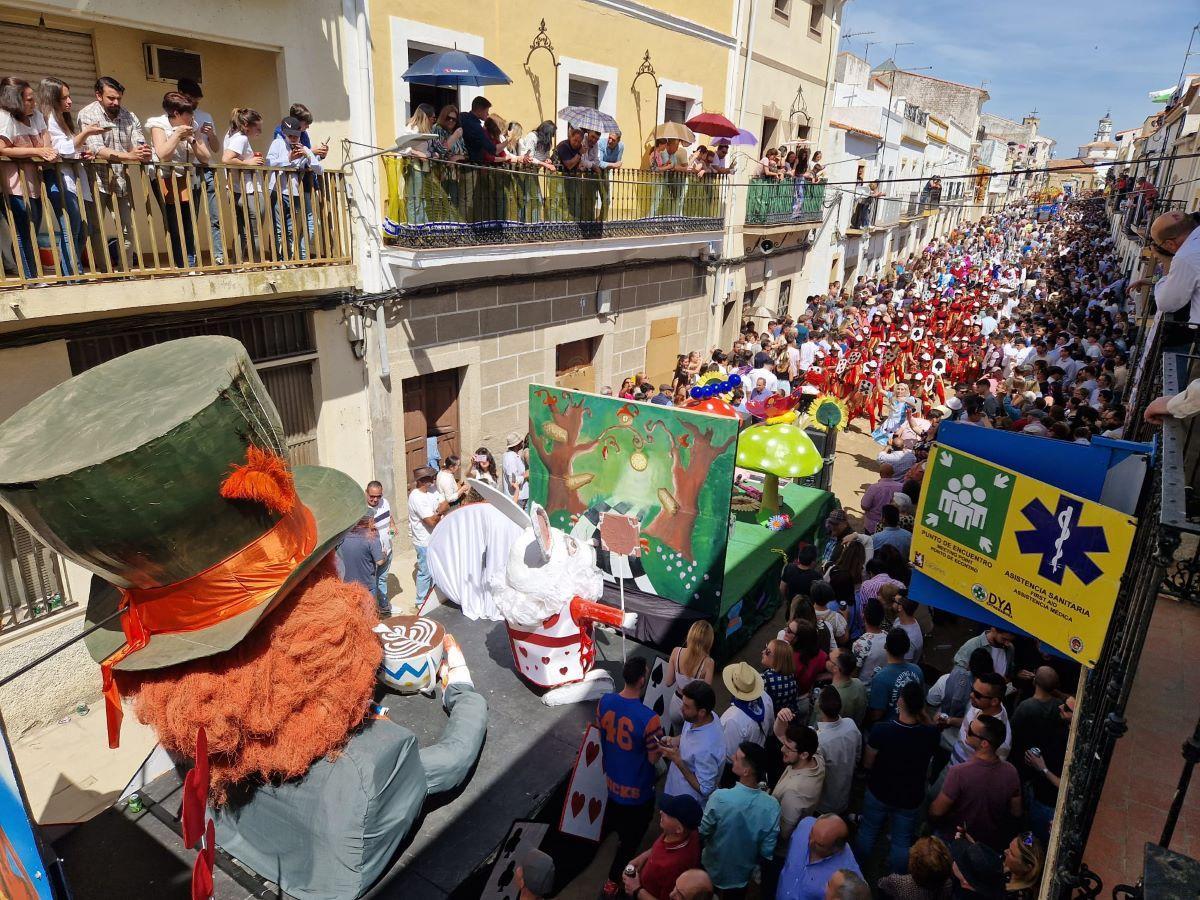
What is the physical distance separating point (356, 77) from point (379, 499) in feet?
14.3

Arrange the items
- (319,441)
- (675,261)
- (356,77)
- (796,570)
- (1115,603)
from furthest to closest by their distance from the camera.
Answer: (675,261), (319,441), (356,77), (796,570), (1115,603)

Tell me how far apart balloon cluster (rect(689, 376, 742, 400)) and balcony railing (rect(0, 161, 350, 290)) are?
4911 millimetres

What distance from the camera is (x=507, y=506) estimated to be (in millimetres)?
4875

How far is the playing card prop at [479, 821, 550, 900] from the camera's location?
339 centimetres

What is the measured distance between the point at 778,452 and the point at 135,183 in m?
6.38

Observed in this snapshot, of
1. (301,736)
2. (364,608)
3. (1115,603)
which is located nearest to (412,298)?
(364,608)

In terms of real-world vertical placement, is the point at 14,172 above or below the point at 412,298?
above

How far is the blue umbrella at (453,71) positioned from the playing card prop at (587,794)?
6.32 meters

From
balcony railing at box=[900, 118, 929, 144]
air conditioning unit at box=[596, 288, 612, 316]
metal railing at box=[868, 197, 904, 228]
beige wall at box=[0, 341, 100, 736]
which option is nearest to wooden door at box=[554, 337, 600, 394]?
air conditioning unit at box=[596, 288, 612, 316]

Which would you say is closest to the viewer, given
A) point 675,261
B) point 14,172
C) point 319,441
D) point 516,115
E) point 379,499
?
point 14,172

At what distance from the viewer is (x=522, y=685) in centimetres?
468

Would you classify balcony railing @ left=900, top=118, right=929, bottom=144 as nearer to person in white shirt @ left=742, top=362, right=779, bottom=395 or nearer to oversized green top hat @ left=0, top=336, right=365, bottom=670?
person in white shirt @ left=742, top=362, right=779, bottom=395

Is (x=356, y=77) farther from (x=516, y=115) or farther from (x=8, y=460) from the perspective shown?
(x=8, y=460)

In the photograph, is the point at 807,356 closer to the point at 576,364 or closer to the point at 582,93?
the point at 576,364
